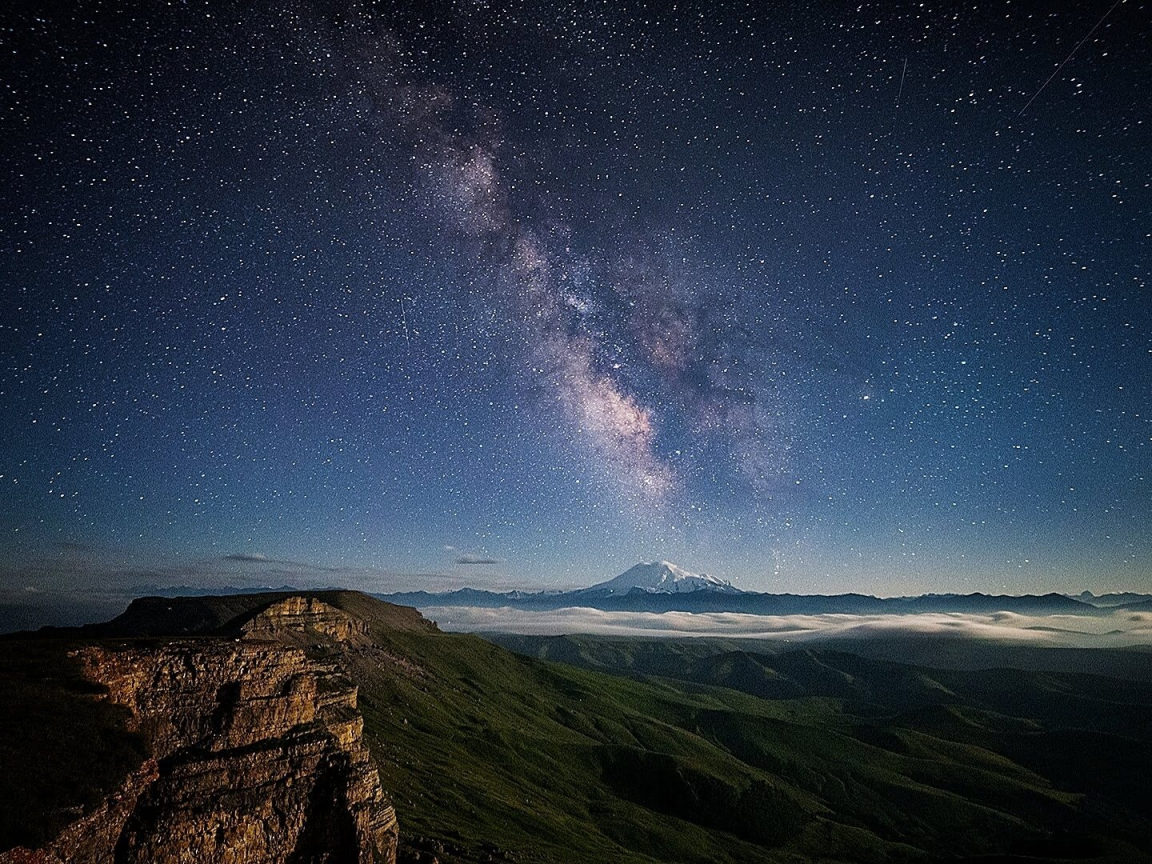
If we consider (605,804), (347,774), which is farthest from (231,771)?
(605,804)

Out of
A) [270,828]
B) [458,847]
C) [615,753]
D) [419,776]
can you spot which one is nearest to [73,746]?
[270,828]

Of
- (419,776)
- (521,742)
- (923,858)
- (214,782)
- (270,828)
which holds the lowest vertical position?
(923,858)

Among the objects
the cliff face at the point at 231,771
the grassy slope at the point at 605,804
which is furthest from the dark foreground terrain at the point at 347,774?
the grassy slope at the point at 605,804

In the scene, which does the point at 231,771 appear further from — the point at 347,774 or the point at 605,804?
the point at 605,804

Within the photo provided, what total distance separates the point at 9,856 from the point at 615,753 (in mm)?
180549

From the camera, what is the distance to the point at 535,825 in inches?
4274

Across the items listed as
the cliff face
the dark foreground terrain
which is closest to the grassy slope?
the dark foreground terrain

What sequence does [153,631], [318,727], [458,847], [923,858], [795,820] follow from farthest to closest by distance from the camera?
[795,820] → [923,858] → [153,631] → [458,847] → [318,727]

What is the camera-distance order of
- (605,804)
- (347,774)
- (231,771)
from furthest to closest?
(605,804) → (347,774) → (231,771)

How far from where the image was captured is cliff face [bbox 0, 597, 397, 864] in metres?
35.3

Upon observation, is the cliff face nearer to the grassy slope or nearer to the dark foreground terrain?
the dark foreground terrain

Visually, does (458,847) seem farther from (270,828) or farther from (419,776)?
(270,828)

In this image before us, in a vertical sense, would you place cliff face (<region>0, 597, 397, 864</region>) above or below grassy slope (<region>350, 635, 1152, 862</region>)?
above

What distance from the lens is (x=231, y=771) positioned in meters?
40.6
